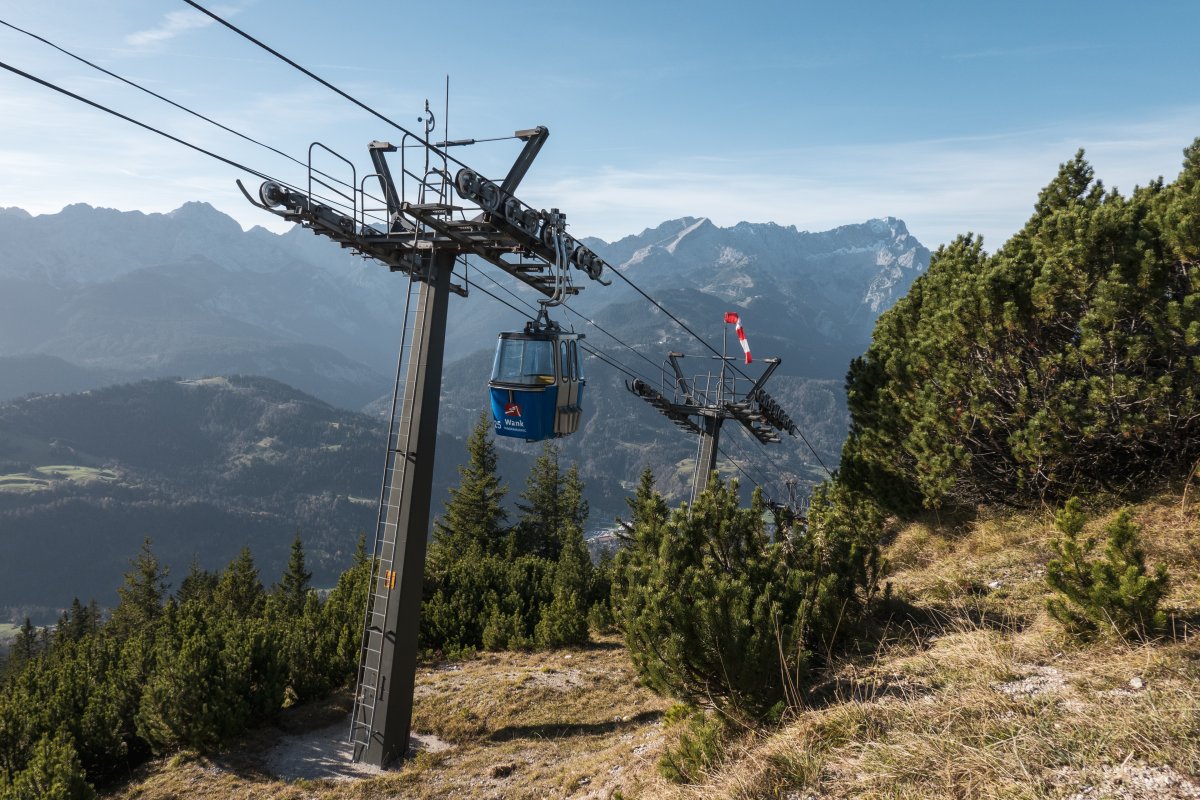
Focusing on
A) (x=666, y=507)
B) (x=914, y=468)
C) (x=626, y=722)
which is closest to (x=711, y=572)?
(x=666, y=507)

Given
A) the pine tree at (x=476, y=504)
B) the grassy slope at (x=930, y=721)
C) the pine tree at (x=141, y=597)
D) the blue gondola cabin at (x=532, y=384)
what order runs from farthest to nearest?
the pine tree at (x=141, y=597) → the pine tree at (x=476, y=504) → the blue gondola cabin at (x=532, y=384) → the grassy slope at (x=930, y=721)

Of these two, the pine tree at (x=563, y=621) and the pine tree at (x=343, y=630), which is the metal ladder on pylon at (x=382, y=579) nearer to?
the pine tree at (x=343, y=630)

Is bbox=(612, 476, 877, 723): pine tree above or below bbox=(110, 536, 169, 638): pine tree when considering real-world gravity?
above

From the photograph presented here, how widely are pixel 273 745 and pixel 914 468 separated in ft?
47.7

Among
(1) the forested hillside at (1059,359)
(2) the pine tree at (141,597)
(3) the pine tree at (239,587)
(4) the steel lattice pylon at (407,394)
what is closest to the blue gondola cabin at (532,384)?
(4) the steel lattice pylon at (407,394)

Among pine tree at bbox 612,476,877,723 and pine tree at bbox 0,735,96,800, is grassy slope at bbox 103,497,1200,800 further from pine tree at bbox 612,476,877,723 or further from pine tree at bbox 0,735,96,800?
pine tree at bbox 0,735,96,800

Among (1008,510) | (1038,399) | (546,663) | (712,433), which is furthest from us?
(712,433)

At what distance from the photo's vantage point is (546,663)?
57.2ft

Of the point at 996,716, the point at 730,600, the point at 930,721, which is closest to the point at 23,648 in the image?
the point at 730,600

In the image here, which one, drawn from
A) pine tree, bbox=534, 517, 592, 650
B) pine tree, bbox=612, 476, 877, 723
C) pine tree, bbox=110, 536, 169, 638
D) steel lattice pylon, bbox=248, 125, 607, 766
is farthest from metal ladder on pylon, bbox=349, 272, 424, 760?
pine tree, bbox=110, 536, 169, 638

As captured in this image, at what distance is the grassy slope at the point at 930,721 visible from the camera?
4.91 metres

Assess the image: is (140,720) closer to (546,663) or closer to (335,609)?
(335,609)

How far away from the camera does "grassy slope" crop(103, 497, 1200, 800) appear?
4.91 metres

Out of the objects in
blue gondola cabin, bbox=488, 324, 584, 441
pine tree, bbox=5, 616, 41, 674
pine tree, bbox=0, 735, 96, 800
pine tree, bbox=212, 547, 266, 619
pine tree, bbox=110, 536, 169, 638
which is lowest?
pine tree, bbox=5, 616, 41, 674
